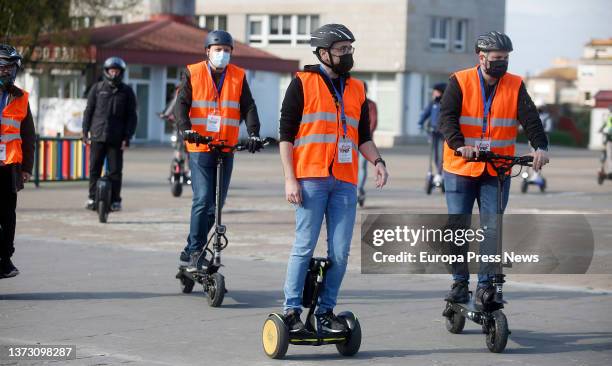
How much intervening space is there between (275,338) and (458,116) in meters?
1.98

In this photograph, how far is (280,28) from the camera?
66125 mm

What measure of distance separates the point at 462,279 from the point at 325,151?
1413mm

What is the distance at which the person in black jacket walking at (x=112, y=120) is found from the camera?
16.2 meters

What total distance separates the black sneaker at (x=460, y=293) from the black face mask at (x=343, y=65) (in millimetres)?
1701

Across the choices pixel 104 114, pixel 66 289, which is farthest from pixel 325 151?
pixel 104 114

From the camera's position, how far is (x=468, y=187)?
849 cm

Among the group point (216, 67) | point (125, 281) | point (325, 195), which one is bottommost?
point (125, 281)

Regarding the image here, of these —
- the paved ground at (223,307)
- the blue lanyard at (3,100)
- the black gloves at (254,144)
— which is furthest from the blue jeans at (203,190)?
the blue lanyard at (3,100)

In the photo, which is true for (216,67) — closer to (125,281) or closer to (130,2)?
(125,281)

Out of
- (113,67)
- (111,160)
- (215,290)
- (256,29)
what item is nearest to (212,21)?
(256,29)

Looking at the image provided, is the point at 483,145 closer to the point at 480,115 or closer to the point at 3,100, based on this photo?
the point at 480,115

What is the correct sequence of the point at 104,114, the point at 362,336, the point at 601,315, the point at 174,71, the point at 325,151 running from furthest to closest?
the point at 174,71 → the point at 104,114 → the point at 601,315 → the point at 362,336 → the point at 325,151

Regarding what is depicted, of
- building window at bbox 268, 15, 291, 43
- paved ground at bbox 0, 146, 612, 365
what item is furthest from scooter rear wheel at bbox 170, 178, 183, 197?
building window at bbox 268, 15, 291, 43

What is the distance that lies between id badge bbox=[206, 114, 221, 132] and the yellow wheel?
3034 mm
